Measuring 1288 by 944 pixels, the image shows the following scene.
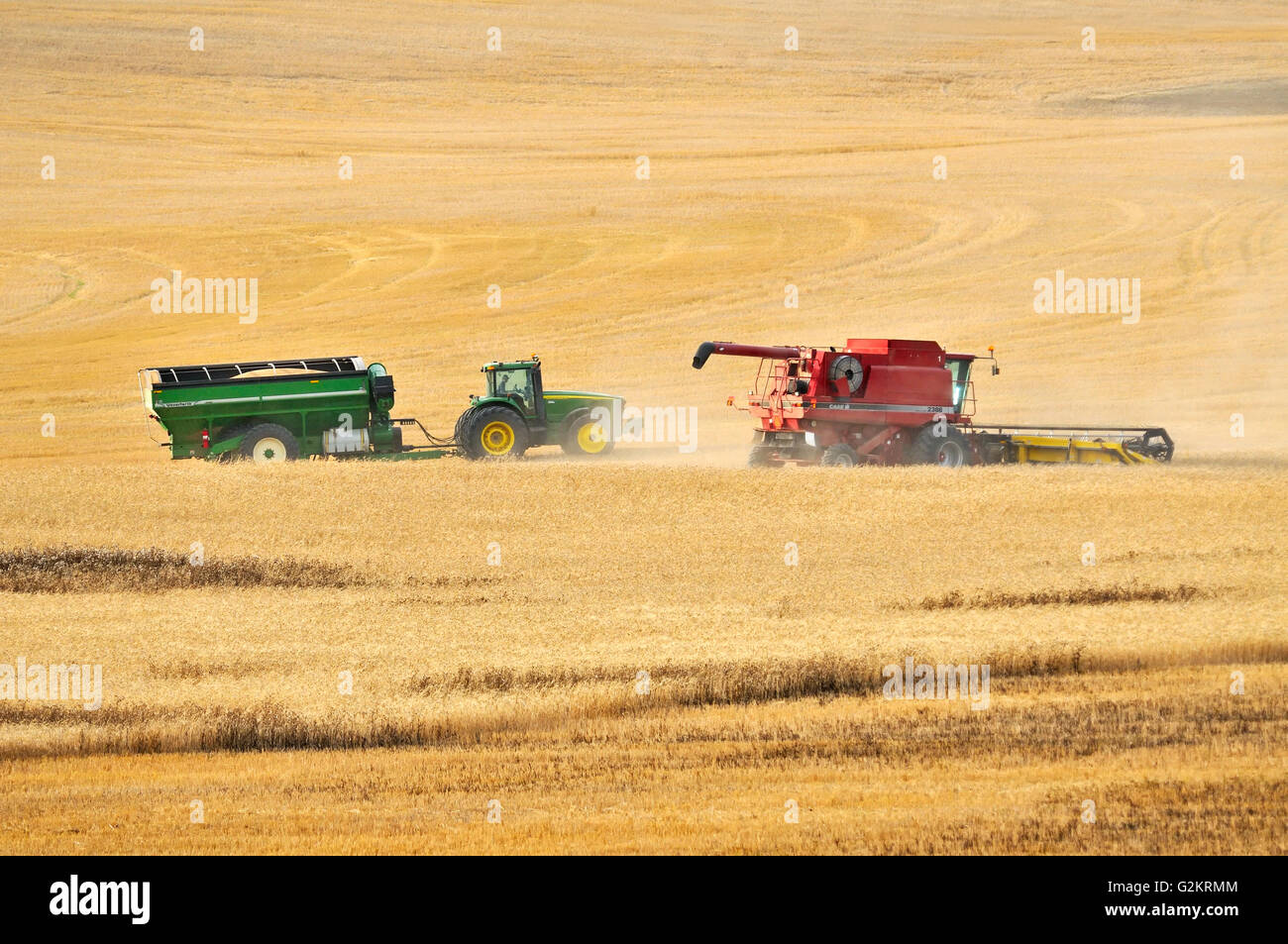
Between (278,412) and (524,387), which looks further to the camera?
(524,387)

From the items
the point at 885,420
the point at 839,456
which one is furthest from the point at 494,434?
the point at 885,420

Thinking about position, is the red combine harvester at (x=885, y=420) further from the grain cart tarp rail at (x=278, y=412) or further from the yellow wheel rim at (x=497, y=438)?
the grain cart tarp rail at (x=278, y=412)

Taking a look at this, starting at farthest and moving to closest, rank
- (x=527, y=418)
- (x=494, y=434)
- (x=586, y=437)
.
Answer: (x=586, y=437), (x=527, y=418), (x=494, y=434)

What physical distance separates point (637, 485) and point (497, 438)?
4.93 meters

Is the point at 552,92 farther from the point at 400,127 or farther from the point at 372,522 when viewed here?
the point at 372,522

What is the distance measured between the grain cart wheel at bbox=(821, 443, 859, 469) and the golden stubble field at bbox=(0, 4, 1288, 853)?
2.23 meters

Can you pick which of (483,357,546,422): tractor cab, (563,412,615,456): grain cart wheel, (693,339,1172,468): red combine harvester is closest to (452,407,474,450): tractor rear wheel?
(483,357,546,422): tractor cab

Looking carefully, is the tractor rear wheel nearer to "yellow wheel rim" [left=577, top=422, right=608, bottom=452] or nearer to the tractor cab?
the tractor cab

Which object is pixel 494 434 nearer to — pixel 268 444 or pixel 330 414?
pixel 330 414

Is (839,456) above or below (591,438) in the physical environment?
below

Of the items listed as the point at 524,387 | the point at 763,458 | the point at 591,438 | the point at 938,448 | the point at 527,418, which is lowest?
the point at 763,458

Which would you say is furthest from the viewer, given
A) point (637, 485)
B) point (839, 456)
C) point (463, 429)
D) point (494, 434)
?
point (494, 434)

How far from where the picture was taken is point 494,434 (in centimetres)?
3059

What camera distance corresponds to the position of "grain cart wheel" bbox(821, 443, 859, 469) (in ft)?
96.3
